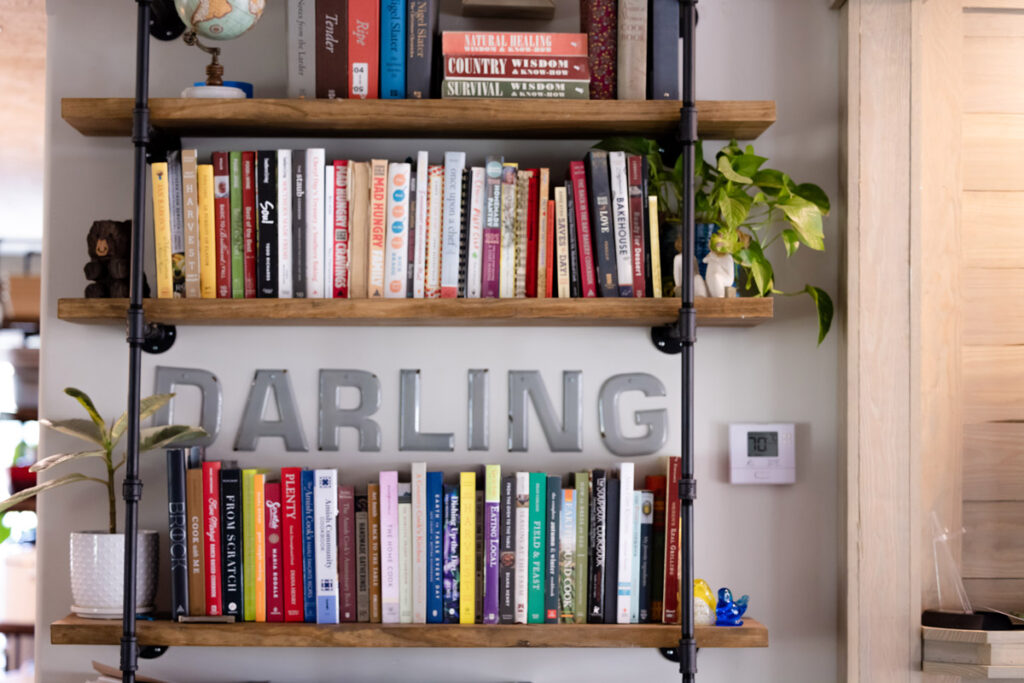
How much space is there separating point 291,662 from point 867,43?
1.63m

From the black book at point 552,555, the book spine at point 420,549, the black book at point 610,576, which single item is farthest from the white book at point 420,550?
the black book at point 610,576

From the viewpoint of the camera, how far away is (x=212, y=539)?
166cm

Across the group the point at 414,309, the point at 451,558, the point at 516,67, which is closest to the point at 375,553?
the point at 451,558

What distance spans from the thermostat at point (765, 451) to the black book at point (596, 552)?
0.31 metres

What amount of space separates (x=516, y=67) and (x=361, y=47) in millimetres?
286

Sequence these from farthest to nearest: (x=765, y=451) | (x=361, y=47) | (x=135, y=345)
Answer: (x=765, y=451) → (x=361, y=47) → (x=135, y=345)

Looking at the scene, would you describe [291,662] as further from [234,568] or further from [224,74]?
[224,74]

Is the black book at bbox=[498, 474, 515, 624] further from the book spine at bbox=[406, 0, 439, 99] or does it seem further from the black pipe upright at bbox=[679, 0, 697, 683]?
the book spine at bbox=[406, 0, 439, 99]

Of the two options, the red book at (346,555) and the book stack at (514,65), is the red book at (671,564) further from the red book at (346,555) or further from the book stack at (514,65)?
the book stack at (514,65)

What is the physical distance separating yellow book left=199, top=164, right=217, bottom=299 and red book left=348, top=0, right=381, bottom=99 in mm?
300

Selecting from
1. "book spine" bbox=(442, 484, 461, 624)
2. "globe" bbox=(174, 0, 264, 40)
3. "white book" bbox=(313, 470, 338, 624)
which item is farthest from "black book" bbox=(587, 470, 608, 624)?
"globe" bbox=(174, 0, 264, 40)

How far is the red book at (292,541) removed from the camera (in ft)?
5.46

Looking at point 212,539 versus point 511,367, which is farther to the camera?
point 511,367

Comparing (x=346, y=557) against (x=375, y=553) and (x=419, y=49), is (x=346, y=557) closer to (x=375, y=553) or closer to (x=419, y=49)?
(x=375, y=553)
